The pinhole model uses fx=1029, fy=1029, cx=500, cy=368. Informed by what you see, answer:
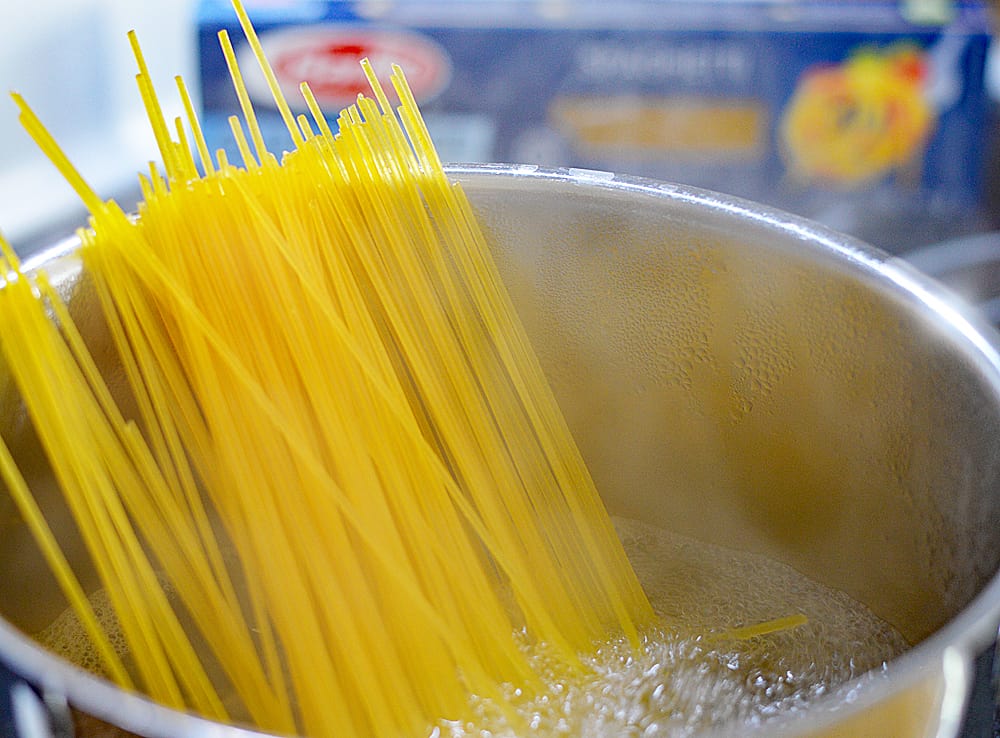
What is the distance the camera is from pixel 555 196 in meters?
0.52

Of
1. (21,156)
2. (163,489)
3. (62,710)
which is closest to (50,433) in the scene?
(163,489)

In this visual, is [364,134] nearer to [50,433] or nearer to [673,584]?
[50,433]

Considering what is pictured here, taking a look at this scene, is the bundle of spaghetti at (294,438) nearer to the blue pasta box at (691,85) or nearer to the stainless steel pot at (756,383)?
the stainless steel pot at (756,383)

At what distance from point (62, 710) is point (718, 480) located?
0.39m

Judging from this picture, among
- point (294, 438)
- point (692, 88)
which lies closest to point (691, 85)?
point (692, 88)

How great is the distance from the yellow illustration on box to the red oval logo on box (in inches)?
15.0

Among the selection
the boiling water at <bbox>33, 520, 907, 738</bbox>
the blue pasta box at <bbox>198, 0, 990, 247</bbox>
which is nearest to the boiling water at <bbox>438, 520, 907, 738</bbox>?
the boiling water at <bbox>33, 520, 907, 738</bbox>

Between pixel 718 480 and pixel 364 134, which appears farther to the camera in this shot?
pixel 718 480

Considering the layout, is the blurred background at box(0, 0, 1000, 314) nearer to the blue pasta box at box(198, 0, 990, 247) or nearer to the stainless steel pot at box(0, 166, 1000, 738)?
the blue pasta box at box(198, 0, 990, 247)

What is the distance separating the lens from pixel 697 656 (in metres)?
0.53

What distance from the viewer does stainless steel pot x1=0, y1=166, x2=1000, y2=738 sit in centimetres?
45

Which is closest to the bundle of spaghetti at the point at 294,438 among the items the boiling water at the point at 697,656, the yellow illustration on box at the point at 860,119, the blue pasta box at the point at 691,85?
the boiling water at the point at 697,656

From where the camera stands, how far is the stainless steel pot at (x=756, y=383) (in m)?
0.45

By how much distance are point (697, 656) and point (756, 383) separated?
0.47ft
